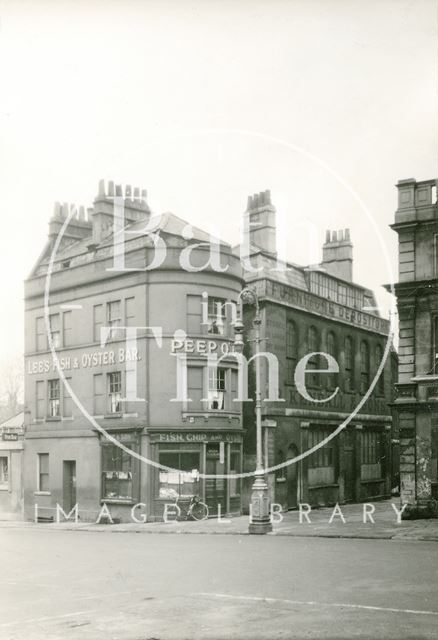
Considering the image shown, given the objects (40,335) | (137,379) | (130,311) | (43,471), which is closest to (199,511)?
(137,379)

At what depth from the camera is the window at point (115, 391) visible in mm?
32719

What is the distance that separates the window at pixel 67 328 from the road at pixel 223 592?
53.6 ft

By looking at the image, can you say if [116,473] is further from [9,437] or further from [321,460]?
[321,460]

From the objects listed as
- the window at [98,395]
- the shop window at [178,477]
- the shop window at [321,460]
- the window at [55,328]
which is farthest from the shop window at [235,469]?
the window at [55,328]

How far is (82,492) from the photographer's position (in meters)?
33.9

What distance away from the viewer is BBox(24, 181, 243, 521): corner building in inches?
1230

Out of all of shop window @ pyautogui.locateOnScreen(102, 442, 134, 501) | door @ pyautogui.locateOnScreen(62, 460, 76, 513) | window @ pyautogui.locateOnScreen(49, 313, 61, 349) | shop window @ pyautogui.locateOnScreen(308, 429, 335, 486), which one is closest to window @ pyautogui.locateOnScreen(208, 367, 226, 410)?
shop window @ pyautogui.locateOnScreen(102, 442, 134, 501)

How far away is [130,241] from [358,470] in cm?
1661

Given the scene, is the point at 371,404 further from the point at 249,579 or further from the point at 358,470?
the point at 249,579

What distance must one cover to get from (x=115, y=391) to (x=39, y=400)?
18.1ft

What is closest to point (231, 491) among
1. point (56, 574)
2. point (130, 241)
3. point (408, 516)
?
point (408, 516)

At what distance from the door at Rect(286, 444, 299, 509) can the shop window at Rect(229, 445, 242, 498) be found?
2.64m

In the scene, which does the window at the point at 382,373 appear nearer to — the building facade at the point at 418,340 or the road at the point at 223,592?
the building facade at the point at 418,340

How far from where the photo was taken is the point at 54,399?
118 ft
